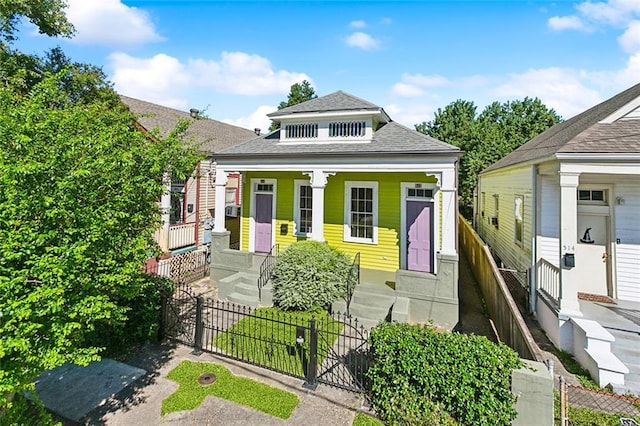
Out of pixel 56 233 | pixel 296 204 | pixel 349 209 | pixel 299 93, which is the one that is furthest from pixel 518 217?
pixel 299 93

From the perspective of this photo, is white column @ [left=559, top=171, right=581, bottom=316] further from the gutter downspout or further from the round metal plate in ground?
the round metal plate in ground

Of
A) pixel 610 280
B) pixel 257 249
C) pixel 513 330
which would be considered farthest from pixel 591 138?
pixel 257 249

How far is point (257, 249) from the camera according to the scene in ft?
41.0

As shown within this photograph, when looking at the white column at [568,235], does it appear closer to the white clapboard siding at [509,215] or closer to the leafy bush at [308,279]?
the white clapboard siding at [509,215]

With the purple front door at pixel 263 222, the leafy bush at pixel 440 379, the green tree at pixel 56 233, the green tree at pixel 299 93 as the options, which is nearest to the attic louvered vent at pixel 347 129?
the purple front door at pixel 263 222

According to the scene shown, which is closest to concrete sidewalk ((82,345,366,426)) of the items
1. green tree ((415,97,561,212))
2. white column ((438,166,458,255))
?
white column ((438,166,458,255))

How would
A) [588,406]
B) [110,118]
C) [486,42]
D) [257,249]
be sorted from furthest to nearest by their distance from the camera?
[257,249]
[486,42]
[110,118]
[588,406]

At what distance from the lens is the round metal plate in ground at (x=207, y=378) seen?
5.38m

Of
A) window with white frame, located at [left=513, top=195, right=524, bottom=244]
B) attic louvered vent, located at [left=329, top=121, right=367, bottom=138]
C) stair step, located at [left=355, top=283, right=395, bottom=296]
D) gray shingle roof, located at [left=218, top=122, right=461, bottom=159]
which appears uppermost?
attic louvered vent, located at [left=329, top=121, right=367, bottom=138]

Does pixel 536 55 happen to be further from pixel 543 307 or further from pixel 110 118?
pixel 110 118

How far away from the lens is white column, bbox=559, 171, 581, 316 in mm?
6627

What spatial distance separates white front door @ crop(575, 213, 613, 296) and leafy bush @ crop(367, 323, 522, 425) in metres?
5.99

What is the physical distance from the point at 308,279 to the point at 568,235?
6.25 m

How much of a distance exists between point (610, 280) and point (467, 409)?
6.96 m
